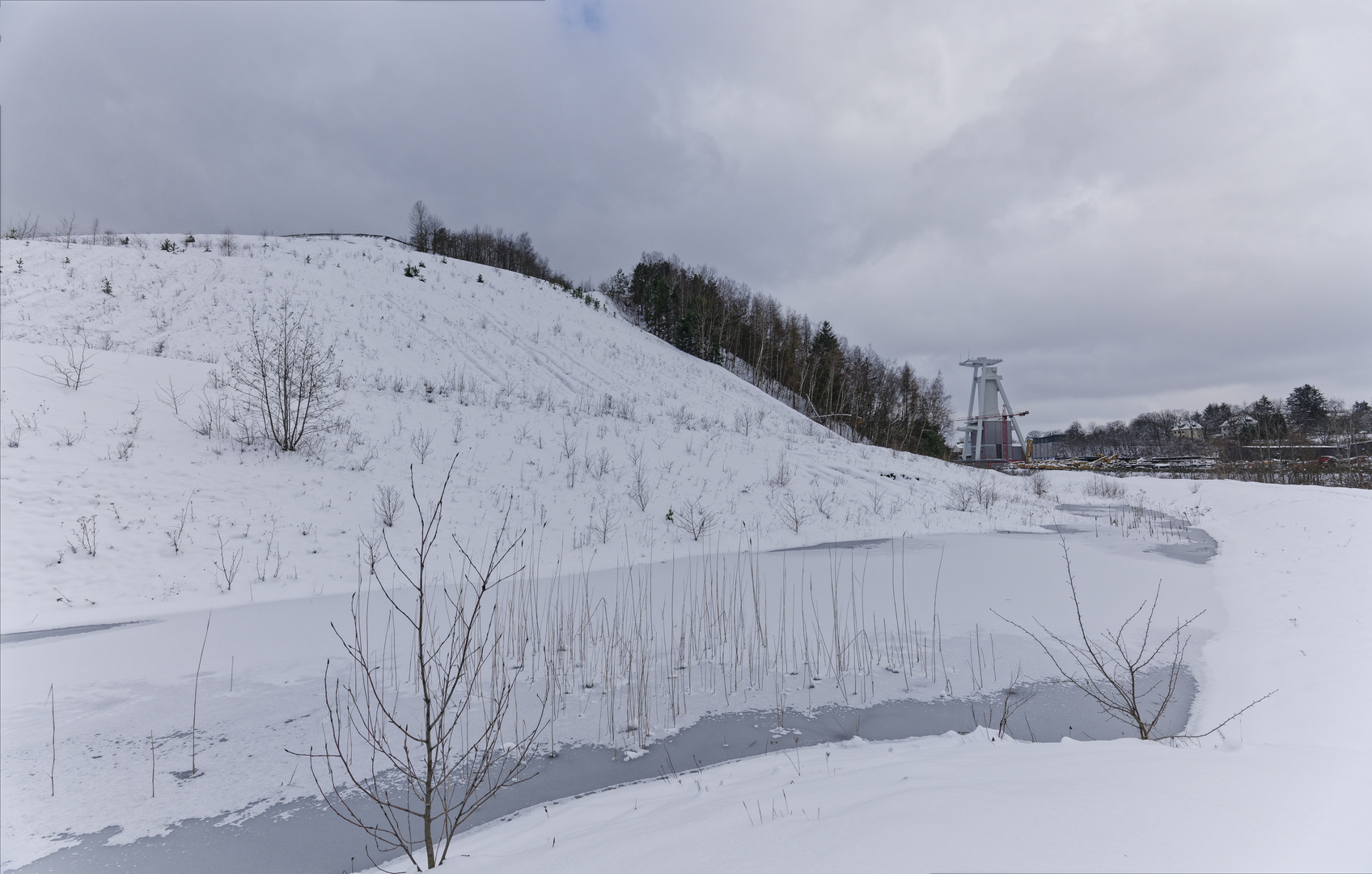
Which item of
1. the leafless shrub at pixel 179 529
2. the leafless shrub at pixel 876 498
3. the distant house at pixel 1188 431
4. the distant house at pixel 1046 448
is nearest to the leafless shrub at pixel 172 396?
the leafless shrub at pixel 179 529

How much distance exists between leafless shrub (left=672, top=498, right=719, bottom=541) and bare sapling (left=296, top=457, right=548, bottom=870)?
494cm

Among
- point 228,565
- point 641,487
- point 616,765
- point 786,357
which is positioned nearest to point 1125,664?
point 616,765

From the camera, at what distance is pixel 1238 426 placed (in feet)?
108

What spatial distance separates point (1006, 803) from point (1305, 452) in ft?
94.5

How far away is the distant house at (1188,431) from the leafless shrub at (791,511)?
5596cm

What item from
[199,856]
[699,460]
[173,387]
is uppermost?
[173,387]

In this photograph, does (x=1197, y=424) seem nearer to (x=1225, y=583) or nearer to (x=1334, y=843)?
(x=1225, y=583)

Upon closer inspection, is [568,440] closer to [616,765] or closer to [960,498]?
[960,498]

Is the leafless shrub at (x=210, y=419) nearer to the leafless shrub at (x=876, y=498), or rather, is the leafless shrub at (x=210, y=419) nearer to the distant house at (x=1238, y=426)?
the leafless shrub at (x=876, y=498)

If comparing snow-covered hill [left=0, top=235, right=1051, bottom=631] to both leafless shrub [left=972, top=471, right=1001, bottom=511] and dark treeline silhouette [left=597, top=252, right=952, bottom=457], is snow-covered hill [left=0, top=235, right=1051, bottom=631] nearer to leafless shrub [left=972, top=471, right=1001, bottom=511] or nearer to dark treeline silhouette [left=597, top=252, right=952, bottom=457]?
leafless shrub [left=972, top=471, right=1001, bottom=511]

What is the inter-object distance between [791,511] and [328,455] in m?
9.29

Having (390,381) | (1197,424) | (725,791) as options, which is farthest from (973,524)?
(1197,424)

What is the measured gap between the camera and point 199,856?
110 inches

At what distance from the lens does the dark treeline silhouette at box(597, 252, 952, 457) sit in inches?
1558
